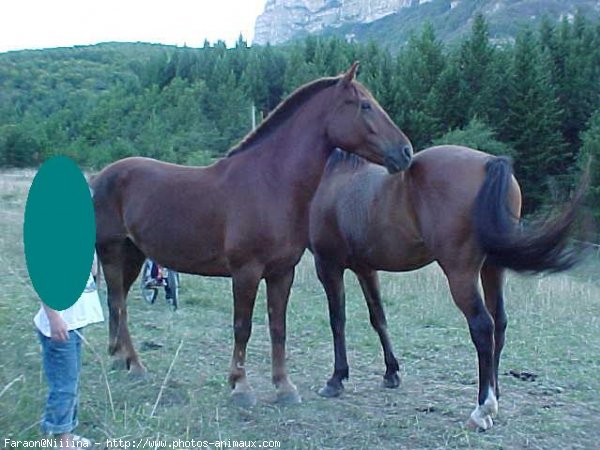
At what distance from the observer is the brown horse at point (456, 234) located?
14.5 feet

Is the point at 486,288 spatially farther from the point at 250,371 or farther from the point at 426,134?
the point at 426,134

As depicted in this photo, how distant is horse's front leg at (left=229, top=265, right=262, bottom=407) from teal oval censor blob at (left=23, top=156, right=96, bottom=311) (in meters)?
1.66

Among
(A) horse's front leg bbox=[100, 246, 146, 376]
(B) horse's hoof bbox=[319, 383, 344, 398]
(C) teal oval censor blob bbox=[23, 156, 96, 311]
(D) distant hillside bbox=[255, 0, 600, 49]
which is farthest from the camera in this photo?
(D) distant hillside bbox=[255, 0, 600, 49]

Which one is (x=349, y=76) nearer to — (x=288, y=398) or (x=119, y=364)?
(x=288, y=398)

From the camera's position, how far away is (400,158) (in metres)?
4.49

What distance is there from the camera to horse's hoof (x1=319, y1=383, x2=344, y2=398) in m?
5.05

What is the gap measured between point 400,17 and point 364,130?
118392 mm

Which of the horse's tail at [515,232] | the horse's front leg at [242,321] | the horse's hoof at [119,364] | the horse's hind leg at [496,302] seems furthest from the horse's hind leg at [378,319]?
the horse's hoof at [119,364]

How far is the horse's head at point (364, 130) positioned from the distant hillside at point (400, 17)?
106 feet

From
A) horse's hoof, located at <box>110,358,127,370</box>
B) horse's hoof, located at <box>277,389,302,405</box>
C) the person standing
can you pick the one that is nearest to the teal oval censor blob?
the person standing

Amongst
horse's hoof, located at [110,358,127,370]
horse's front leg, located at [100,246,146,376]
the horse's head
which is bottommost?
horse's hoof, located at [110,358,127,370]

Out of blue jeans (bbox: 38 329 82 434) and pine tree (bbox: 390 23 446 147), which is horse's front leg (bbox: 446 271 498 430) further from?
pine tree (bbox: 390 23 446 147)

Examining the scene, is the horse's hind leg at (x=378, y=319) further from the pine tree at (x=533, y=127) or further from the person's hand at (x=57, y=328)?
the pine tree at (x=533, y=127)

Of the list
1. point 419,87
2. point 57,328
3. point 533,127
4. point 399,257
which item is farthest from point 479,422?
point 419,87
